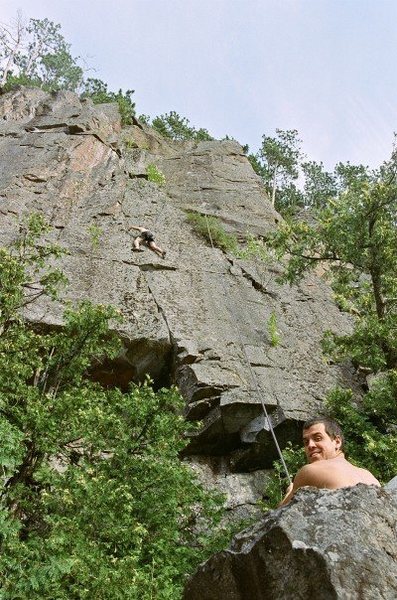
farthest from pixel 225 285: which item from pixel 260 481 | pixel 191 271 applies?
pixel 260 481

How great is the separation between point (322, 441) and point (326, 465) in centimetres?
39

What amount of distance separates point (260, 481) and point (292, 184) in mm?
25083

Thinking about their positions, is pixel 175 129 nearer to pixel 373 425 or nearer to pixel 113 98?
pixel 113 98

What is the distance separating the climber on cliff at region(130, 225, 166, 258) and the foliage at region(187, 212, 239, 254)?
6.01 feet

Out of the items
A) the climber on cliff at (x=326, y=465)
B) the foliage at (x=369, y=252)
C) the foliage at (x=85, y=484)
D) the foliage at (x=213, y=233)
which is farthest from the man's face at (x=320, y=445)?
the foliage at (x=213, y=233)

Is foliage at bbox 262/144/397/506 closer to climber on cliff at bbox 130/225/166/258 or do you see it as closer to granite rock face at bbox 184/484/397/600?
climber on cliff at bbox 130/225/166/258

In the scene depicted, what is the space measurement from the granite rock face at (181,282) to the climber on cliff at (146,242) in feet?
0.66

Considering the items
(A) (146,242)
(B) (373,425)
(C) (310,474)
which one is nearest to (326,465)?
(C) (310,474)

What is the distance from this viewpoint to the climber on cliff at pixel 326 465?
12.5 ft

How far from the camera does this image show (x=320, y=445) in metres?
4.30

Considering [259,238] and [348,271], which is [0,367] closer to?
[348,271]

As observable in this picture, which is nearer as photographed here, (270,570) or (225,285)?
(270,570)

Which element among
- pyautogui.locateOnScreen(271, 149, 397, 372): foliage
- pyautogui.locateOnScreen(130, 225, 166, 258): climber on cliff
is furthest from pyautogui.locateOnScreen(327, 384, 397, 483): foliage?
pyautogui.locateOnScreen(130, 225, 166, 258): climber on cliff

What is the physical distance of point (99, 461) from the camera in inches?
304
